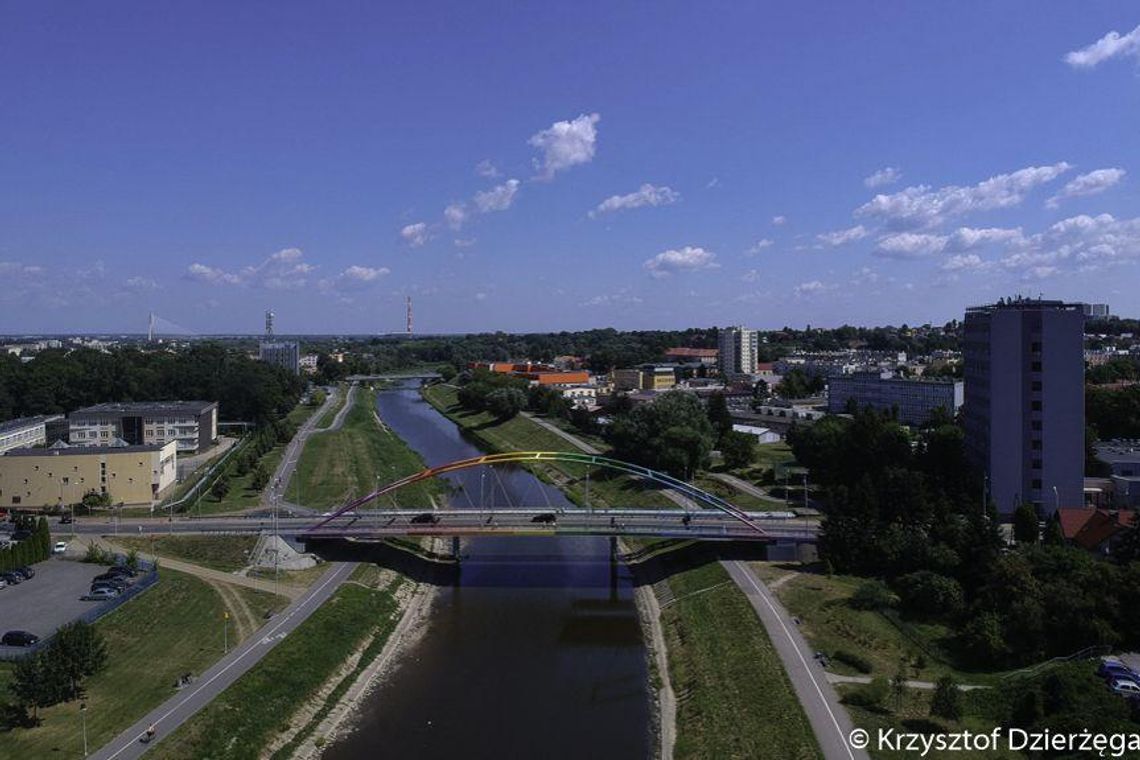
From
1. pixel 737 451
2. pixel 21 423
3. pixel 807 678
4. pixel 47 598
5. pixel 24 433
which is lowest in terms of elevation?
pixel 807 678

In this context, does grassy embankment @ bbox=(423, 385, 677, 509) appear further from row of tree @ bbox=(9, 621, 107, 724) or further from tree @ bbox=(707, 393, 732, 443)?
row of tree @ bbox=(9, 621, 107, 724)

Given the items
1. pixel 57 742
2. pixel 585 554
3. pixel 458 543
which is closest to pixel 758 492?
pixel 585 554

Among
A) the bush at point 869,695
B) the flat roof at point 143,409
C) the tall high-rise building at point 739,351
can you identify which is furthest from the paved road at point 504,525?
the tall high-rise building at point 739,351

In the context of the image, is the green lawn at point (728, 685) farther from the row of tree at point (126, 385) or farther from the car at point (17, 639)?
the row of tree at point (126, 385)

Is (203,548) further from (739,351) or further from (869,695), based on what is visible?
(739,351)

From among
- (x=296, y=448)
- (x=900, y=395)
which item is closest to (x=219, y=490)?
(x=296, y=448)
